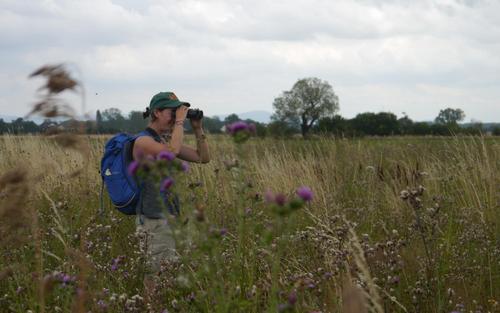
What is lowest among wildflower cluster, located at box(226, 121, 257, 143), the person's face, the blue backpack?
the blue backpack

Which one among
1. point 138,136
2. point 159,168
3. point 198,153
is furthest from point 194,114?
point 159,168

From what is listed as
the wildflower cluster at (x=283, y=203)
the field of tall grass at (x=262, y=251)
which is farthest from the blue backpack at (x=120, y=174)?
the wildflower cluster at (x=283, y=203)

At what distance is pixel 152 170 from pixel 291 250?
2243 mm

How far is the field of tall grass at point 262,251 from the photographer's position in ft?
7.01

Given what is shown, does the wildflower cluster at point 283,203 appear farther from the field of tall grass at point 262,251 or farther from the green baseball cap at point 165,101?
the green baseball cap at point 165,101

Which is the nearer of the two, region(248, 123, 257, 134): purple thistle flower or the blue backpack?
region(248, 123, 257, 134): purple thistle flower

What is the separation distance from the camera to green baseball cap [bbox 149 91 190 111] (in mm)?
4070

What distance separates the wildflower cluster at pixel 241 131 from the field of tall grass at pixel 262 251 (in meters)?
0.04

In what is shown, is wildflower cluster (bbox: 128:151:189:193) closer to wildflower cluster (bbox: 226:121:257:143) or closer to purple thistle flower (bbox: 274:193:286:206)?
wildflower cluster (bbox: 226:121:257:143)

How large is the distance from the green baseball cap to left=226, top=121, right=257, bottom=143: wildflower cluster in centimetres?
192

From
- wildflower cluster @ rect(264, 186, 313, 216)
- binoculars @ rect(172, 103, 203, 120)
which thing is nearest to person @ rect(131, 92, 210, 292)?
binoculars @ rect(172, 103, 203, 120)

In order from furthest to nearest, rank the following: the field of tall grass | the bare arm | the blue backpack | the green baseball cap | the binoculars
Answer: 1. the bare arm
2. the binoculars
3. the green baseball cap
4. the blue backpack
5. the field of tall grass

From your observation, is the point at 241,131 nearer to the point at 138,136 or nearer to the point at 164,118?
the point at 138,136

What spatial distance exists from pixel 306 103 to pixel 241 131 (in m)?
98.1
